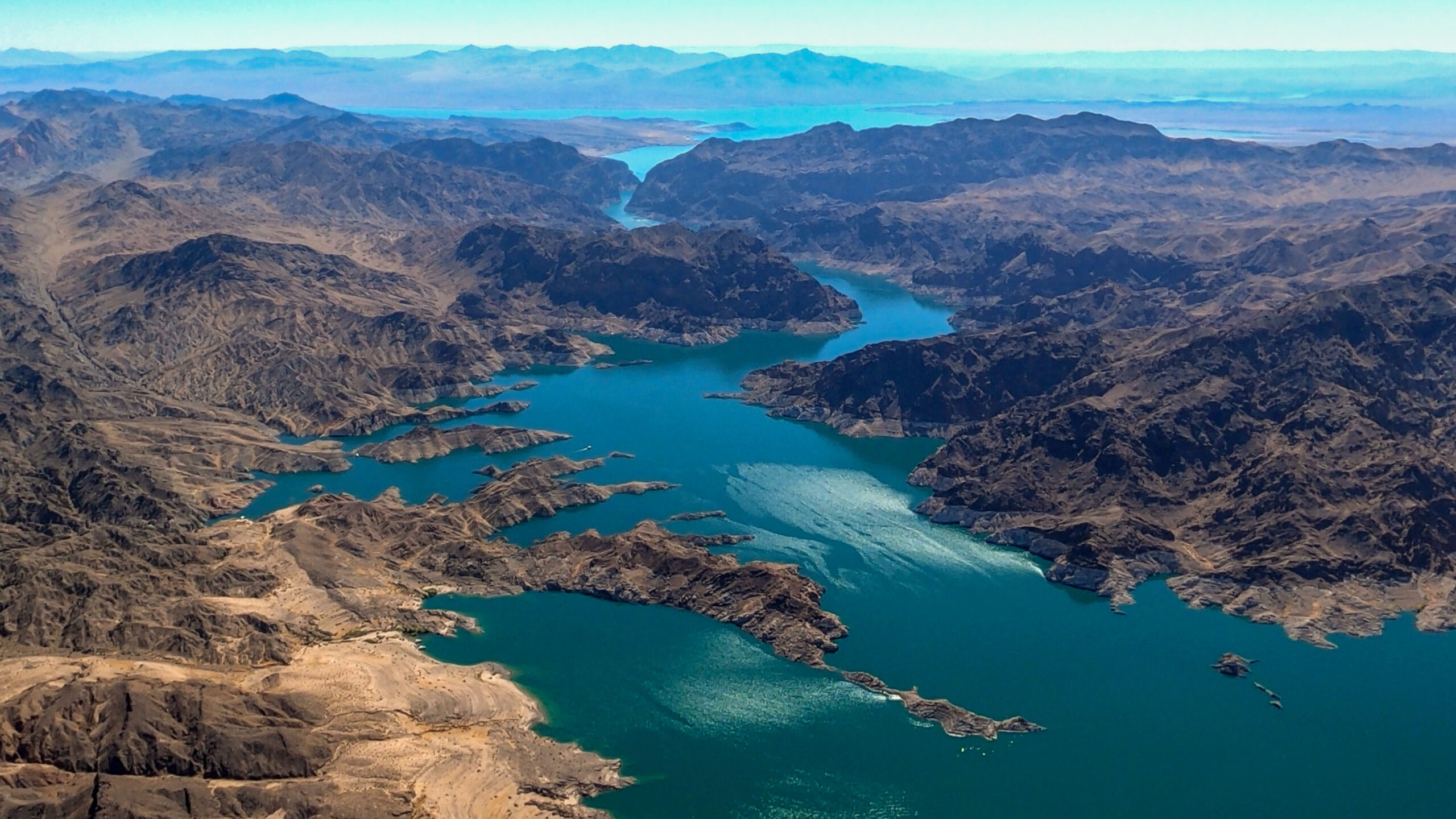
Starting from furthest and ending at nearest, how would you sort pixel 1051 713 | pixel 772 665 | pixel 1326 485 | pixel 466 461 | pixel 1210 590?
pixel 466 461 → pixel 1326 485 → pixel 1210 590 → pixel 772 665 → pixel 1051 713

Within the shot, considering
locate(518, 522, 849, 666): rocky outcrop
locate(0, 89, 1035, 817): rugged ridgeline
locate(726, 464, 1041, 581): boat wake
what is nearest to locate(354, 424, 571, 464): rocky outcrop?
locate(0, 89, 1035, 817): rugged ridgeline

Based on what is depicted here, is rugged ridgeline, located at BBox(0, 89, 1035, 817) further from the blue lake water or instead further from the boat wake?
the boat wake

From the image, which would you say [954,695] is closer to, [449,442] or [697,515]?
[697,515]

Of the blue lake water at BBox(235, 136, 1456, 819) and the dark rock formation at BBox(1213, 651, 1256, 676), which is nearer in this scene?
the blue lake water at BBox(235, 136, 1456, 819)

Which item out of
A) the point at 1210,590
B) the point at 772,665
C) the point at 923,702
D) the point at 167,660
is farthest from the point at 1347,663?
the point at 167,660

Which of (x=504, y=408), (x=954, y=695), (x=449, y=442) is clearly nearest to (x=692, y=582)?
(x=954, y=695)

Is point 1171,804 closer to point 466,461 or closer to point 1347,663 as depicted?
point 1347,663

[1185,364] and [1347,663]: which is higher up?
[1185,364]
